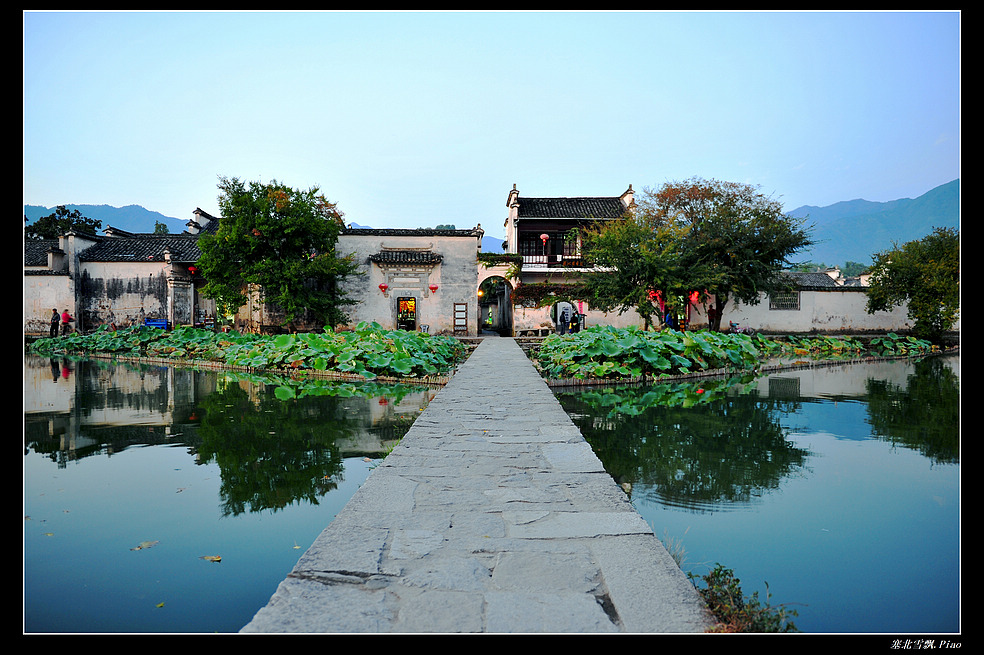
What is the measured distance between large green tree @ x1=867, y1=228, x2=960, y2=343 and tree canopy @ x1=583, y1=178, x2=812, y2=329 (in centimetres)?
318

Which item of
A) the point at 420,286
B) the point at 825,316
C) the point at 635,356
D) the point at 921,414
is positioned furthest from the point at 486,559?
the point at 825,316

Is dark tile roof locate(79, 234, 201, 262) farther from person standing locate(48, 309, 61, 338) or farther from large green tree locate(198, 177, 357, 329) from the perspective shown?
large green tree locate(198, 177, 357, 329)

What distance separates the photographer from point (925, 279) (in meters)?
17.5

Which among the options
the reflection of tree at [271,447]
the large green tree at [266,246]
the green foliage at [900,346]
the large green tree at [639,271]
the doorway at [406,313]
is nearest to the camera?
the reflection of tree at [271,447]

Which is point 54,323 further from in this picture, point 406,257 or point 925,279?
point 925,279

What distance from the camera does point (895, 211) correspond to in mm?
164625

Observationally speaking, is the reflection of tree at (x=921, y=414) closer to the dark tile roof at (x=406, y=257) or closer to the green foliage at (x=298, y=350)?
the green foliage at (x=298, y=350)

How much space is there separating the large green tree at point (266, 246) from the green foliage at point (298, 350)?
68.2 inches

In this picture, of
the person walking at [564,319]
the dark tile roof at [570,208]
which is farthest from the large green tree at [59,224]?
the person walking at [564,319]

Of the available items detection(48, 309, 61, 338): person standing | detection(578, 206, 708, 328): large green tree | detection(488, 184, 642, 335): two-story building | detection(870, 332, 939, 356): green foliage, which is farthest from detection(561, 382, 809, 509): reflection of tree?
detection(48, 309, 61, 338): person standing

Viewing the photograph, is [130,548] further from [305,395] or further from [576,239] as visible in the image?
[576,239]

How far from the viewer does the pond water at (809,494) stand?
2.28 metres

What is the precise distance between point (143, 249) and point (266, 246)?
863 cm
